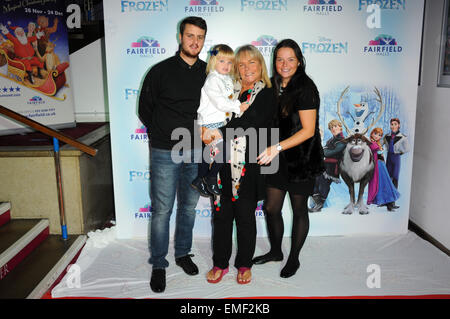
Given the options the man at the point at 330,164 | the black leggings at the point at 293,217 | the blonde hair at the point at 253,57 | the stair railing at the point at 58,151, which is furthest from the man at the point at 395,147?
the stair railing at the point at 58,151

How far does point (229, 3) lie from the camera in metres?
3.07

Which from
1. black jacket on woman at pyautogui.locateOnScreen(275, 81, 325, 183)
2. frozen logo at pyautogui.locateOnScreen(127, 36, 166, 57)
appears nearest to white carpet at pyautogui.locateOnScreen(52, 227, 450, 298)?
black jacket on woman at pyautogui.locateOnScreen(275, 81, 325, 183)

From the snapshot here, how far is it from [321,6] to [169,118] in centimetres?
159

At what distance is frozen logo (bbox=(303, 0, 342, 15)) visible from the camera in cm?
309

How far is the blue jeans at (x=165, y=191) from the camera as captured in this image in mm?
2609

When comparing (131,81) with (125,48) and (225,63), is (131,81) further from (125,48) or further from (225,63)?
(225,63)

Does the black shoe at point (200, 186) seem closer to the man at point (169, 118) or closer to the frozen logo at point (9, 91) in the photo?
the man at point (169, 118)

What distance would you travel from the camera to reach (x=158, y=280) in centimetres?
262

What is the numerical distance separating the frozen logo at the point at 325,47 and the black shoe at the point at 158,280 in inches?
81.1

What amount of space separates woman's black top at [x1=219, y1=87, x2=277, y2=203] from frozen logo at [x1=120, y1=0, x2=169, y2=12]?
47.3 inches

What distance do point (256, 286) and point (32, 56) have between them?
350cm

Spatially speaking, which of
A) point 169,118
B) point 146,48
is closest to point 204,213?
point 169,118

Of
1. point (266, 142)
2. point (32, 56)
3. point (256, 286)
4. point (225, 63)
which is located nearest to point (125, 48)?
point (225, 63)

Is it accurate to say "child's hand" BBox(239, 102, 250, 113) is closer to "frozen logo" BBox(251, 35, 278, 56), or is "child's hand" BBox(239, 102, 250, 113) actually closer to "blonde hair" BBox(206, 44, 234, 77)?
"blonde hair" BBox(206, 44, 234, 77)
